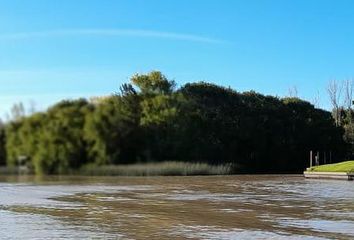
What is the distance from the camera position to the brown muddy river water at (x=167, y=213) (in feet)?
42.0

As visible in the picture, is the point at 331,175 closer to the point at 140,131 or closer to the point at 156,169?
the point at 156,169

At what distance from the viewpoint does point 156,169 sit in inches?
259

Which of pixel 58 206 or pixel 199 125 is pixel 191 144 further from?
pixel 58 206

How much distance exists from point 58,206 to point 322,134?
11339 mm

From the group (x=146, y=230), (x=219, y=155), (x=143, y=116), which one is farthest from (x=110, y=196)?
(x=143, y=116)

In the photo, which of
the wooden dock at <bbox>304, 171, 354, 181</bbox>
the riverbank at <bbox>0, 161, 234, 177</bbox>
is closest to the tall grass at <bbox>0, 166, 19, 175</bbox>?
the riverbank at <bbox>0, 161, 234, 177</bbox>

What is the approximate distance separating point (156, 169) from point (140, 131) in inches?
23.2

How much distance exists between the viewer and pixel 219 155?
809cm

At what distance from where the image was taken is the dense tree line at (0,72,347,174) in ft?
17.8

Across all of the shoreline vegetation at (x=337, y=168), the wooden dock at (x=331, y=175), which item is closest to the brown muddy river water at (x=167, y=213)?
the wooden dock at (x=331, y=175)

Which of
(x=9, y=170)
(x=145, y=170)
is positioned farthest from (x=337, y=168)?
(x=9, y=170)

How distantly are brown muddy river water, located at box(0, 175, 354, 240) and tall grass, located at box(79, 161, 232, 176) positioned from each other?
2.29ft

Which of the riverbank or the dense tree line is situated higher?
the dense tree line

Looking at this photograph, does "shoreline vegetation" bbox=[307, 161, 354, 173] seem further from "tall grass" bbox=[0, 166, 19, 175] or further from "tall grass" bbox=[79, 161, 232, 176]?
"tall grass" bbox=[0, 166, 19, 175]
